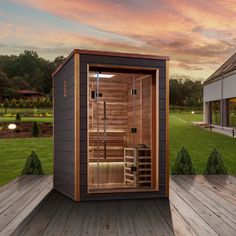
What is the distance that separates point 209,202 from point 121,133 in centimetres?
503

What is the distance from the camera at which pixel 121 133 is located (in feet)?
35.0

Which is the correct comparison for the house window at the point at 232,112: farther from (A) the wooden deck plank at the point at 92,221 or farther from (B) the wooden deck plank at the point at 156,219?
(A) the wooden deck plank at the point at 92,221

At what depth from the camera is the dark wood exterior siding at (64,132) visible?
6.24 m

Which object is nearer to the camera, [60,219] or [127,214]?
[60,219]

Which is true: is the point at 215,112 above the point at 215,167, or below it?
above

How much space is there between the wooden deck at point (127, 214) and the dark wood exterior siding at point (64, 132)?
29 centimetres

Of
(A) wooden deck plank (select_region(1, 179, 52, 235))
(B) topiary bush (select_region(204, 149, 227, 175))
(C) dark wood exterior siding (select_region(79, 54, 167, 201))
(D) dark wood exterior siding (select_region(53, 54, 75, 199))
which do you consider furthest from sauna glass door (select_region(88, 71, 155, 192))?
(B) topiary bush (select_region(204, 149, 227, 175))

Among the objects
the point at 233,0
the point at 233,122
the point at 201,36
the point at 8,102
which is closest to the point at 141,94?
the point at 233,0

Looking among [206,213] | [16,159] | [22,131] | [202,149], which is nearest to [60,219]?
[206,213]

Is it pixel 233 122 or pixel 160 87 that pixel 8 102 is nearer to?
pixel 233 122

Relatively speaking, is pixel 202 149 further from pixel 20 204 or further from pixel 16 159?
pixel 20 204

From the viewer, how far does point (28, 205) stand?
5.68 metres

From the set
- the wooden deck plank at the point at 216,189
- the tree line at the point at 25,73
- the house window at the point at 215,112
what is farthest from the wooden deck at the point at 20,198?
the tree line at the point at 25,73

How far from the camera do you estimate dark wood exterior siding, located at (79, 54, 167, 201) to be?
600 cm
